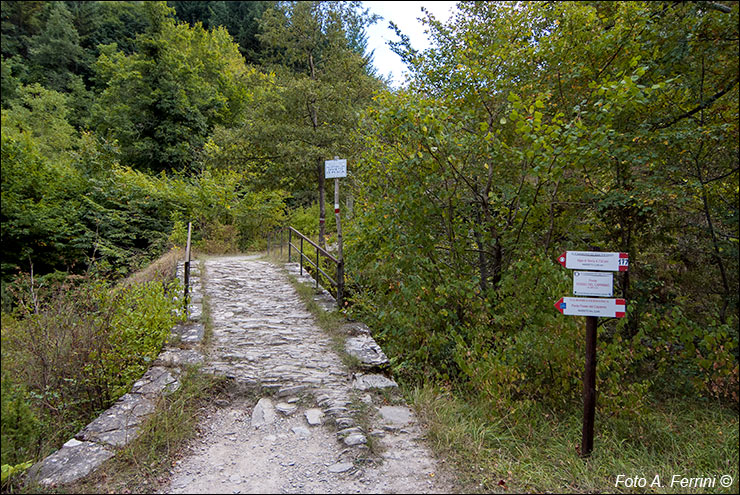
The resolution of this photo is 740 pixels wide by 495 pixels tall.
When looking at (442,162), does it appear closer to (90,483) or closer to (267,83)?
(90,483)

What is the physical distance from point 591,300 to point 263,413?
309 cm

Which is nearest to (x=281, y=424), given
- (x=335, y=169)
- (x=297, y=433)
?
(x=297, y=433)

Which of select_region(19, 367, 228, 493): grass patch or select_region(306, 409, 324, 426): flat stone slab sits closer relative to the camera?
select_region(19, 367, 228, 493): grass patch

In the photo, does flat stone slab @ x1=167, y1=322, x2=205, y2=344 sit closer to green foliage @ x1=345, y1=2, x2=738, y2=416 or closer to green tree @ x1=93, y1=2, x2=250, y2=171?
green foliage @ x1=345, y1=2, x2=738, y2=416

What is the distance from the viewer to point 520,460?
3.30 meters

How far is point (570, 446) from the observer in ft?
11.5

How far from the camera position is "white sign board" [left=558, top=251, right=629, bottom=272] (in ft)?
10.9

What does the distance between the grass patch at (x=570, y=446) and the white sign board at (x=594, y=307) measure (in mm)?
1115

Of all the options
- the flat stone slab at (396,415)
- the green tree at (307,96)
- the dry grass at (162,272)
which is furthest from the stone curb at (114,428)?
the green tree at (307,96)

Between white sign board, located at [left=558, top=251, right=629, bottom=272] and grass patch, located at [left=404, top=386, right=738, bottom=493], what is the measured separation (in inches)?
57.0

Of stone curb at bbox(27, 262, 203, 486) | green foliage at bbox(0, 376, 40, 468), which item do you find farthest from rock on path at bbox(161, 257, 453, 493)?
green foliage at bbox(0, 376, 40, 468)

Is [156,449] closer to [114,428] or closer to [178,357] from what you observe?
[114,428]

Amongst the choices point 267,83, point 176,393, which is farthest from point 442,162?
point 267,83

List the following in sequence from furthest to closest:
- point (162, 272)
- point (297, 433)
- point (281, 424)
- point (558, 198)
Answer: point (162, 272) < point (558, 198) < point (281, 424) < point (297, 433)
